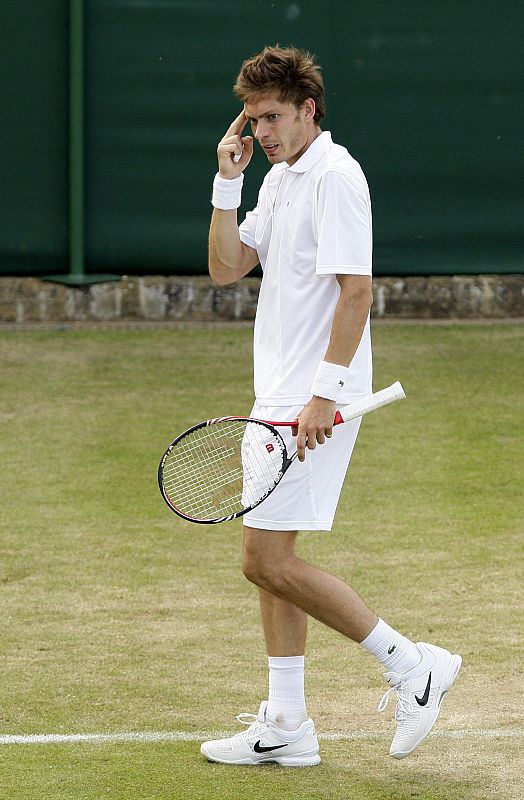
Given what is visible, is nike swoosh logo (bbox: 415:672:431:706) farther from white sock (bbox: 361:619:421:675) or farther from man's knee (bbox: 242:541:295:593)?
man's knee (bbox: 242:541:295:593)

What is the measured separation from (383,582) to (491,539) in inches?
28.6

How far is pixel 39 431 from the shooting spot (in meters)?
7.81

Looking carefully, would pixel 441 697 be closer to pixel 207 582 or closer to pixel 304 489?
pixel 304 489

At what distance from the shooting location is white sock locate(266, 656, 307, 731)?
3951 millimetres

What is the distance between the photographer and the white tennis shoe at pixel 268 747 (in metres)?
3.92

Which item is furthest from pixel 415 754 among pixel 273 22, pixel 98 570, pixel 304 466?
pixel 273 22

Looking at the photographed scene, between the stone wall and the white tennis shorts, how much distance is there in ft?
22.2

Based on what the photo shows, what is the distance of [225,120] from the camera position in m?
10.3

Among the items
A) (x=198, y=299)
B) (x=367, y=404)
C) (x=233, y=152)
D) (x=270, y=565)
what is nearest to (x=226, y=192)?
(x=233, y=152)

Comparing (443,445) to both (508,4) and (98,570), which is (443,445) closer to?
(98,570)

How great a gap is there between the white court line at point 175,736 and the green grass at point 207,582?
1.1 inches

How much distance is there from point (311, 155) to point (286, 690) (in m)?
1.40

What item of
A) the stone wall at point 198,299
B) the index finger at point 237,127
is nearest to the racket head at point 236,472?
the index finger at point 237,127

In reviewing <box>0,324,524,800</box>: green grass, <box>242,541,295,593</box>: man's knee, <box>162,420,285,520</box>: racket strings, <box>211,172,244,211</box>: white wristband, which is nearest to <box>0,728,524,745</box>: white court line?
<box>0,324,524,800</box>: green grass
